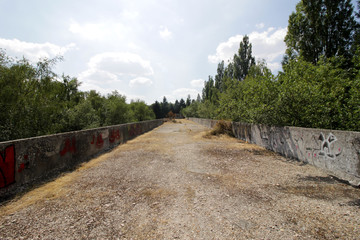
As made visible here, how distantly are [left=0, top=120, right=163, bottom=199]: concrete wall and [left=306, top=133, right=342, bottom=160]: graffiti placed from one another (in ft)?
27.8

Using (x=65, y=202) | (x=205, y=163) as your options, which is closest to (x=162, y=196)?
(x=65, y=202)

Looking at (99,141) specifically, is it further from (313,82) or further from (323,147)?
(313,82)

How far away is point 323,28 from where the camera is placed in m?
16.6

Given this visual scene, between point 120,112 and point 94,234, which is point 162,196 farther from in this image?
point 120,112

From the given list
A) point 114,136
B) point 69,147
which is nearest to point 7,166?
point 69,147

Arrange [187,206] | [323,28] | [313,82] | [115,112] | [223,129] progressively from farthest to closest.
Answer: [115,112]
[323,28]
[223,129]
[313,82]
[187,206]

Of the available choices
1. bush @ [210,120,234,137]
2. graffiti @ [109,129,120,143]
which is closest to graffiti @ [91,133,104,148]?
graffiti @ [109,129,120,143]

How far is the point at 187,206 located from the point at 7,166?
416cm

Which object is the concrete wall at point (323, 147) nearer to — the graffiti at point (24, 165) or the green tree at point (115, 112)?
the graffiti at point (24, 165)

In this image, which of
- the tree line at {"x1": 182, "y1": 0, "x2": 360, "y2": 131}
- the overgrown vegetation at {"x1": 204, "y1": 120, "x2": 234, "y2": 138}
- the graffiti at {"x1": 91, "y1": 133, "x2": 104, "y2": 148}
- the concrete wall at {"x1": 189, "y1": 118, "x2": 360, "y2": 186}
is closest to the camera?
the concrete wall at {"x1": 189, "y1": 118, "x2": 360, "y2": 186}

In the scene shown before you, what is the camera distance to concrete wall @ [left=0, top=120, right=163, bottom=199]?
12.5 ft

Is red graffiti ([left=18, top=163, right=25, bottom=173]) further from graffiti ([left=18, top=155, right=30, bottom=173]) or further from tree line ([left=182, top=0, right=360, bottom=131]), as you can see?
tree line ([left=182, top=0, right=360, bottom=131])

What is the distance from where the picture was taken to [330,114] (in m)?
7.38

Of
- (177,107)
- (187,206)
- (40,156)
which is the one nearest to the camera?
(187,206)
